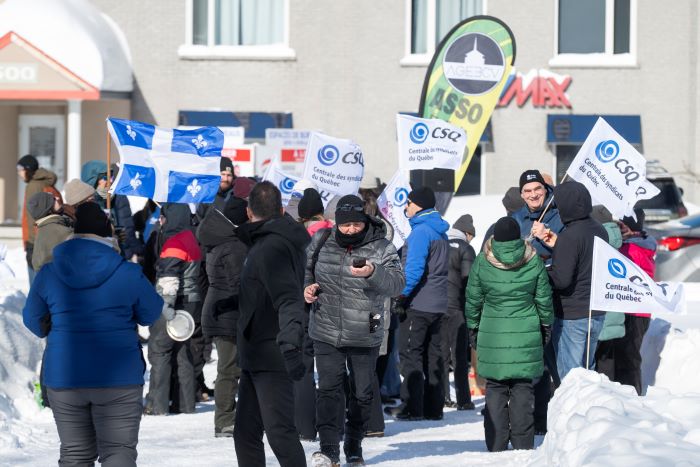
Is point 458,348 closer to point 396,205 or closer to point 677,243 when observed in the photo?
point 396,205

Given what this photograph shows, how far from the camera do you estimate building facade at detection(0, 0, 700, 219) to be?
24.2m

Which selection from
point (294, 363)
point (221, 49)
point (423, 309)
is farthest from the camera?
point (221, 49)

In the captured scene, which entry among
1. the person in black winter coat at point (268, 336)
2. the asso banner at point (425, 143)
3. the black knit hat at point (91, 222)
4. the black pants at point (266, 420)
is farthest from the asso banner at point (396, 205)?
the black knit hat at point (91, 222)

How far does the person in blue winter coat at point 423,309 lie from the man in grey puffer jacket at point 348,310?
7.34 ft

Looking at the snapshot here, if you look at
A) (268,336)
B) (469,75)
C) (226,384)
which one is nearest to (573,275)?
(226,384)

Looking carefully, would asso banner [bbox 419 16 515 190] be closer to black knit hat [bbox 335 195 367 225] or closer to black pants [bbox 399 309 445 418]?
black pants [bbox 399 309 445 418]

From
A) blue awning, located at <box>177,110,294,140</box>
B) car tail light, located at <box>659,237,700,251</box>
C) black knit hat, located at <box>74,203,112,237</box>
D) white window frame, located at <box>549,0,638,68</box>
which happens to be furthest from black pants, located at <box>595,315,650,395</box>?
blue awning, located at <box>177,110,294,140</box>

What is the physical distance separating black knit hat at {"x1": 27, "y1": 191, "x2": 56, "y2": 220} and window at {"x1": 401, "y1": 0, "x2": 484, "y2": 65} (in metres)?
14.8

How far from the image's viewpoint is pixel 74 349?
645 cm

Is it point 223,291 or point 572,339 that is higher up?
point 223,291

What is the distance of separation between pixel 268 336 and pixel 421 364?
3.85m

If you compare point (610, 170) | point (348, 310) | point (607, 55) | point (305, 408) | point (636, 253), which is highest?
point (607, 55)

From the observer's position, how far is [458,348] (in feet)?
37.8

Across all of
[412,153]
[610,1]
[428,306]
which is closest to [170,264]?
[428,306]
